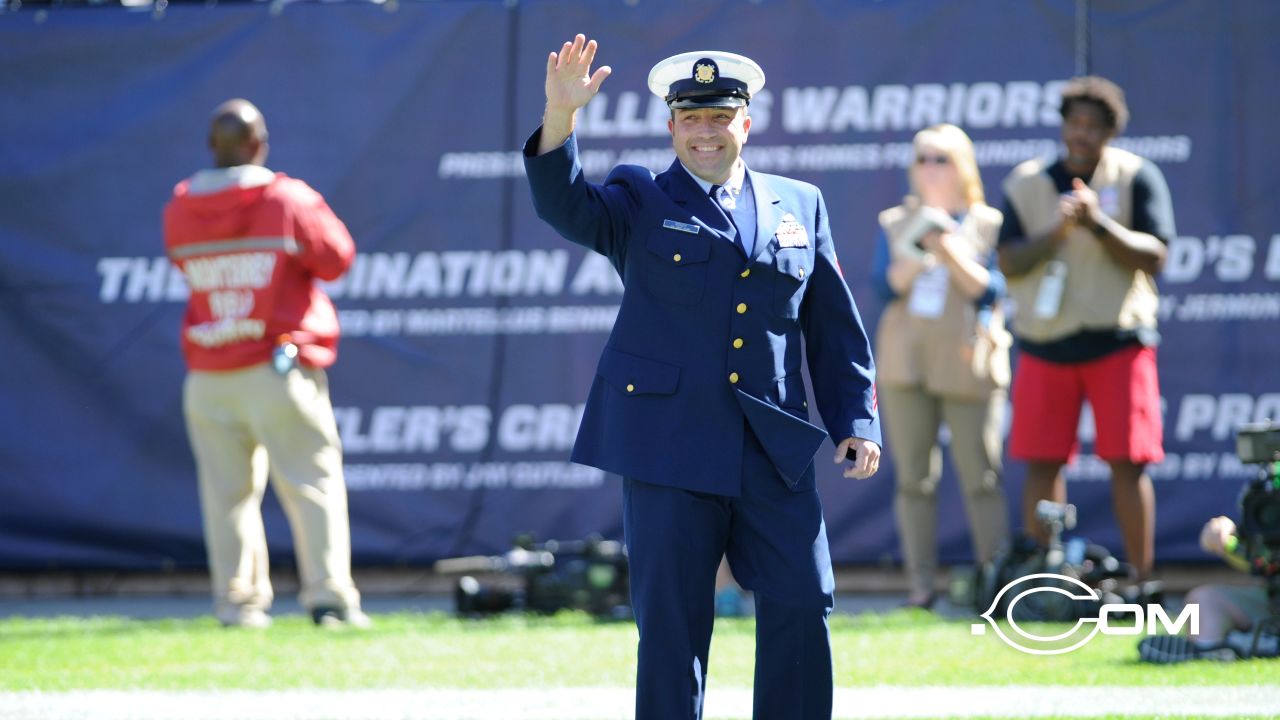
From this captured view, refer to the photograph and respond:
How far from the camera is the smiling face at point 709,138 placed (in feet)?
15.3

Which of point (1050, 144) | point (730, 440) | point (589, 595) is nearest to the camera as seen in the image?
point (730, 440)

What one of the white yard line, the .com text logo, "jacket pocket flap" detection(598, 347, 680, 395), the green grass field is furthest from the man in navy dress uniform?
the .com text logo

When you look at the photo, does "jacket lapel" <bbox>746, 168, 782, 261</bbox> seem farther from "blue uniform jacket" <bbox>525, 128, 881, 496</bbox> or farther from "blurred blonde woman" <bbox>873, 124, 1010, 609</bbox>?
"blurred blonde woman" <bbox>873, 124, 1010, 609</bbox>

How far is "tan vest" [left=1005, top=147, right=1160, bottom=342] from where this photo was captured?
27.7ft

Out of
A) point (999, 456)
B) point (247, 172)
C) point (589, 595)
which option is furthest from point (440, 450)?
point (999, 456)

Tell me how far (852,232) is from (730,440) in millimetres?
5411

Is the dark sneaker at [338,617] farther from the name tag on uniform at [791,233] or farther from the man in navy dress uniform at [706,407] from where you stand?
the name tag on uniform at [791,233]

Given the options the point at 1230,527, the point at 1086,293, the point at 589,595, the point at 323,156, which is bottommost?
the point at 589,595

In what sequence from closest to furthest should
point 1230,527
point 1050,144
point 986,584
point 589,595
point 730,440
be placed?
point 730,440 < point 1230,527 < point 986,584 < point 589,595 < point 1050,144

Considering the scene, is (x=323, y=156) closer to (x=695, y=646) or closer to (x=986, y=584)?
(x=986, y=584)

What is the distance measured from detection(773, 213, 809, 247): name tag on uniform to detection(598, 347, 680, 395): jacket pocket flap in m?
0.44

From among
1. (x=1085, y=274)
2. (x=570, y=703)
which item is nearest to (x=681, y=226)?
(x=570, y=703)

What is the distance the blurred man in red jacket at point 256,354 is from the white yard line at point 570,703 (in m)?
2.00

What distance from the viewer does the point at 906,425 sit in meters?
8.93
